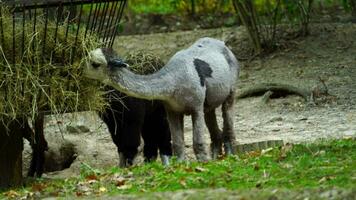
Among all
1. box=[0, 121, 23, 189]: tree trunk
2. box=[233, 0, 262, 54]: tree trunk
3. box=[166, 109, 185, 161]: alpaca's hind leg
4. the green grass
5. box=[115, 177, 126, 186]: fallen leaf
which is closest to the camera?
the green grass

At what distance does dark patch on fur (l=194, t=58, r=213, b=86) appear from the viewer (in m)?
9.98

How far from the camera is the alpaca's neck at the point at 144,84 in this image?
9172 mm

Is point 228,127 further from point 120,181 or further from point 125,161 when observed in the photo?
point 120,181

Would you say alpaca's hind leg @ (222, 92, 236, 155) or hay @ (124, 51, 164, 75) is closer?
hay @ (124, 51, 164, 75)

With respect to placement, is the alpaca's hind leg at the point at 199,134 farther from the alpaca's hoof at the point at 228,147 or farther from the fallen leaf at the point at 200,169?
the fallen leaf at the point at 200,169

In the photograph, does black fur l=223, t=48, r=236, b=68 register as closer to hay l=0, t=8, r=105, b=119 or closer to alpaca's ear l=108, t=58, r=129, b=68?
alpaca's ear l=108, t=58, r=129, b=68

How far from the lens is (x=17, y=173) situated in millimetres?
9586

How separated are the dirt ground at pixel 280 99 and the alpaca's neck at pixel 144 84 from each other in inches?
26.3

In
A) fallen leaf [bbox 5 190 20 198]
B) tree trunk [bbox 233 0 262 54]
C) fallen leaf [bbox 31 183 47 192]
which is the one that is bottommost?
fallen leaf [bbox 5 190 20 198]

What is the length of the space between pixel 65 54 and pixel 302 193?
3479 millimetres

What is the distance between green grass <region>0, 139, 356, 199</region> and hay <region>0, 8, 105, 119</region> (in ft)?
2.32

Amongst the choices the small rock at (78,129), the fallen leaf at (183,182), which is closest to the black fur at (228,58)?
the small rock at (78,129)

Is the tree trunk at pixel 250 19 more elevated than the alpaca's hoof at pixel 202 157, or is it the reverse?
the tree trunk at pixel 250 19

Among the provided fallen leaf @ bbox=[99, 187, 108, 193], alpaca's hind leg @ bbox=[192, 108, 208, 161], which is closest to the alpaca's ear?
alpaca's hind leg @ bbox=[192, 108, 208, 161]
